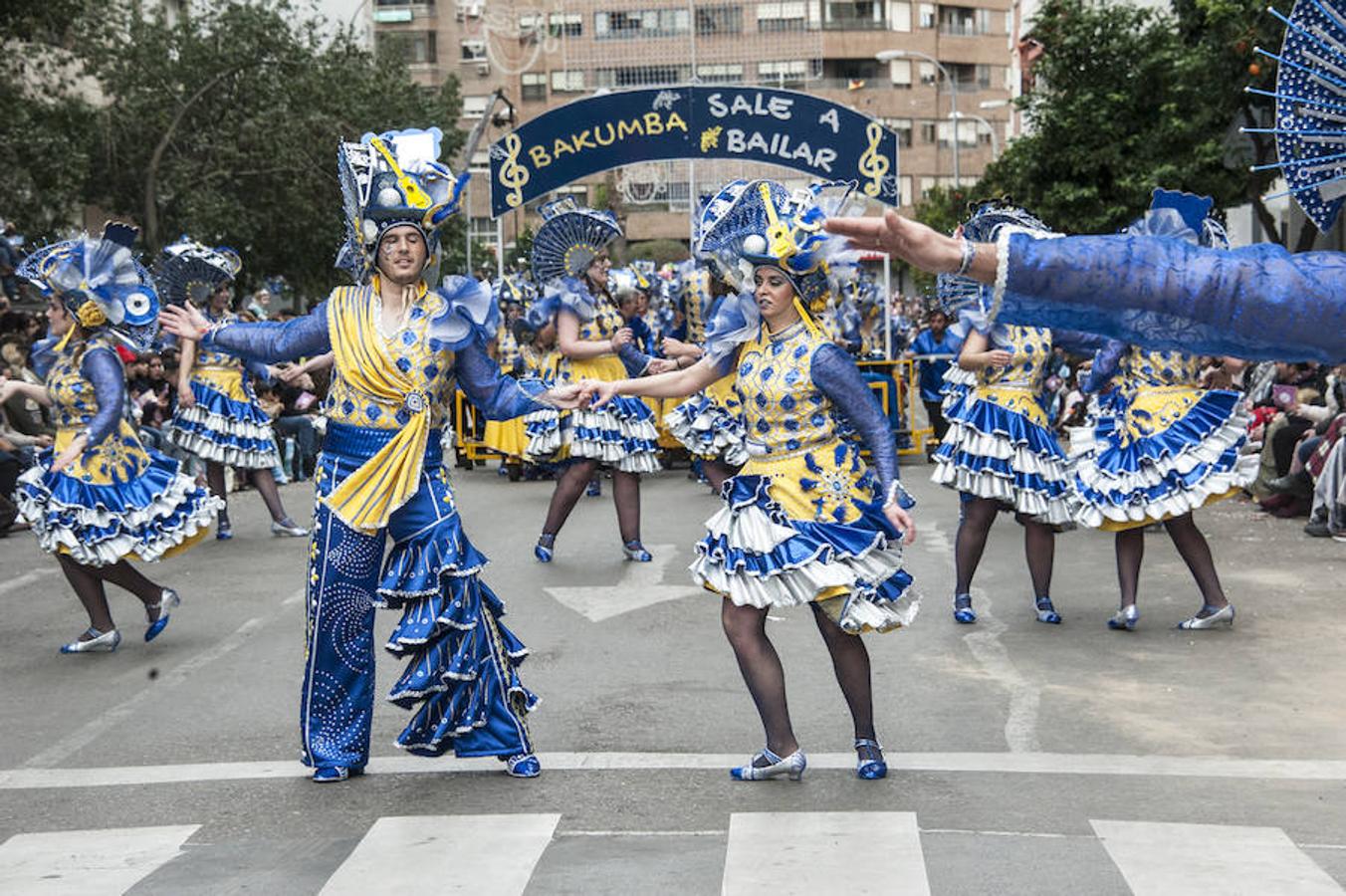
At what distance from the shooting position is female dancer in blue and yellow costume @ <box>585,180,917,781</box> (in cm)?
662

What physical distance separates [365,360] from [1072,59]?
72.2 feet

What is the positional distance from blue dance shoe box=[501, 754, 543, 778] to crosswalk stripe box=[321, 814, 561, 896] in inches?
23.0

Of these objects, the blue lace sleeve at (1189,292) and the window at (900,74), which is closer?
the blue lace sleeve at (1189,292)

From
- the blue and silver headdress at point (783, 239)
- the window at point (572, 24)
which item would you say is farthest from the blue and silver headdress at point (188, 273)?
the window at point (572, 24)

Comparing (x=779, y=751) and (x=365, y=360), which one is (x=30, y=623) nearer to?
(x=365, y=360)

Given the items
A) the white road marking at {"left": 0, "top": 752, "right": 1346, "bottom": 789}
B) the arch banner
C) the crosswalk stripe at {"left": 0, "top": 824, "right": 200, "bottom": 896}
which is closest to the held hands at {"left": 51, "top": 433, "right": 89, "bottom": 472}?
the white road marking at {"left": 0, "top": 752, "right": 1346, "bottom": 789}

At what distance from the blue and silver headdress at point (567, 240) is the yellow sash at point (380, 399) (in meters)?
7.50

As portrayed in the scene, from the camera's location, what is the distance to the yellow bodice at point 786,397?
22.2 ft

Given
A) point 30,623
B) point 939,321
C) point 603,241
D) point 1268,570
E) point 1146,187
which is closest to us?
point 30,623

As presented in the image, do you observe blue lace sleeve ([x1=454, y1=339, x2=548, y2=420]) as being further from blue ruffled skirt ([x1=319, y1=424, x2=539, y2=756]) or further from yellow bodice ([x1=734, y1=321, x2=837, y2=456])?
yellow bodice ([x1=734, y1=321, x2=837, y2=456])

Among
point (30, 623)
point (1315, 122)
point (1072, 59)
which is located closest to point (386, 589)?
point (1315, 122)

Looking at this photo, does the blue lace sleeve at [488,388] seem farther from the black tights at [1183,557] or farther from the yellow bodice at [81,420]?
the black tights at [1183,557]

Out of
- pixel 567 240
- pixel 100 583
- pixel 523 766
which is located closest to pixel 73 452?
pixel 100 583

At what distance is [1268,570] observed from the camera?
40.2 feet
